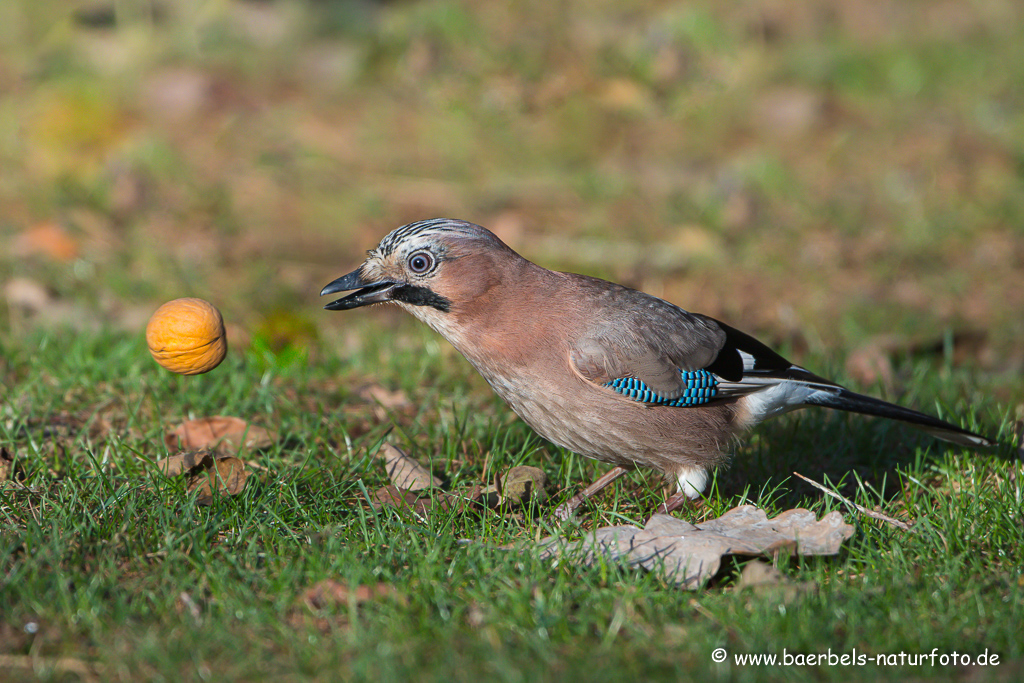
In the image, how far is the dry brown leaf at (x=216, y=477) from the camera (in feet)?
11.6

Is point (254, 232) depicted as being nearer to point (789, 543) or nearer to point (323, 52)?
point (323, 52)

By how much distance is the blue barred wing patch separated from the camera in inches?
150

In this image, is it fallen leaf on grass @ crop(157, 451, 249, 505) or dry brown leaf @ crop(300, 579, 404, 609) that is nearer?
dry brown leaf @ crop(300, 579, 404, 609)

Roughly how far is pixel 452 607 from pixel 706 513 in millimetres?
1192

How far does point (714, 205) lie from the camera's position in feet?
26.6

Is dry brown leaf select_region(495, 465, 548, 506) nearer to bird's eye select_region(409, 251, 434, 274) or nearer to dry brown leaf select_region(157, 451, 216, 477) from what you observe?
bird's eye select_region(409, 251, 434, 274)

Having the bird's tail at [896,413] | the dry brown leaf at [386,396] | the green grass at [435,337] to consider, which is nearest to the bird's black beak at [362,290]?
the green grass at [435,337]

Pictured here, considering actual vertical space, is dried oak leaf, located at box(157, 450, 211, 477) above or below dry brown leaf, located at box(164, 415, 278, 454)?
above

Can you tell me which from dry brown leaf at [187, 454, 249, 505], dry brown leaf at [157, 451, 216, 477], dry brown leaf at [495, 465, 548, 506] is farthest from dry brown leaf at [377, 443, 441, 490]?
dry brown leaf at [157, 451, 216, 477]

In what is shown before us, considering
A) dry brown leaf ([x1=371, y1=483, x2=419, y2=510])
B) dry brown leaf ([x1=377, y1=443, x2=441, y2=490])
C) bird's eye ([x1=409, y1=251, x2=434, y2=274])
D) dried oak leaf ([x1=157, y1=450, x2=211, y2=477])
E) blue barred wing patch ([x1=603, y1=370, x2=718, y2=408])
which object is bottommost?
dry brown leaf ([x1=371, y1=483, x2=419, y2=510])

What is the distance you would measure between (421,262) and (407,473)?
2.69 feet

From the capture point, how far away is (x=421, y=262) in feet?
12.6

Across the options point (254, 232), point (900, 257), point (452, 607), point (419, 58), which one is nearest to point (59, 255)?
point (254, 232)

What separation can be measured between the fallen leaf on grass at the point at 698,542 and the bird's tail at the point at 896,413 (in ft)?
2.47
